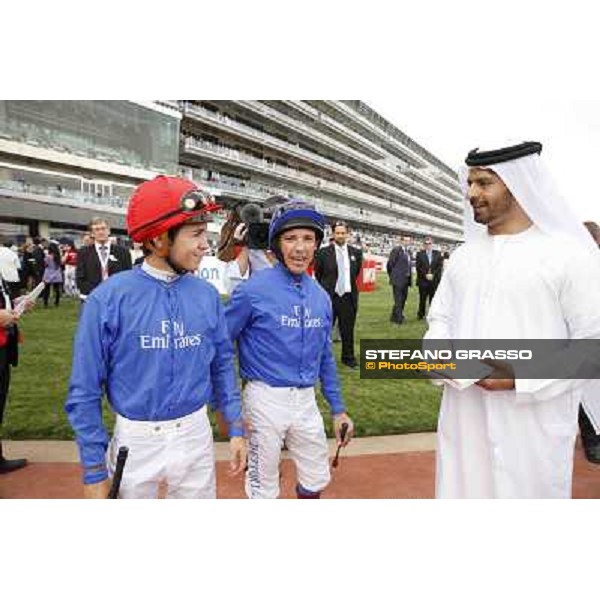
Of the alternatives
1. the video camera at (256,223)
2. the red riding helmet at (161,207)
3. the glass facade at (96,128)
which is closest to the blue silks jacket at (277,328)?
the red riding helmet at (161,207)

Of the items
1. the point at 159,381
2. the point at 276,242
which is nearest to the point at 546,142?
the point at 276,242

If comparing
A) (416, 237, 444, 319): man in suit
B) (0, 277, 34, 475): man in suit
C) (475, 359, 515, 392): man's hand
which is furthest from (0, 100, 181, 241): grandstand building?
(475, 359, 515, 392): man's hand

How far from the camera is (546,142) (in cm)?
185

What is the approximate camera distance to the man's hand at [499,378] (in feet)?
5.81

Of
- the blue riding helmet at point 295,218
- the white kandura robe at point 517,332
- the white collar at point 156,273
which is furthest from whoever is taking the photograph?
the blue riding helmet at point 295,218

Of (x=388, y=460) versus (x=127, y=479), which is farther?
(x=388, y=460)

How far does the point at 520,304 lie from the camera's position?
69.4 inches

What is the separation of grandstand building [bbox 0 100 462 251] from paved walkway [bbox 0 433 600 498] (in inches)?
49.3

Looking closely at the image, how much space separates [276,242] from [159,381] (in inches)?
29.1

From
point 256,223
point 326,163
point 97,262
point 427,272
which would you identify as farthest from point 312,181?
point 97,262

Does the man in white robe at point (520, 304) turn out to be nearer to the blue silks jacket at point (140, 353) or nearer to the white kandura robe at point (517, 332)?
the white kandura robe at point (517, 332)

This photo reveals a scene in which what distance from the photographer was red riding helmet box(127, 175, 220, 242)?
4.85 ft

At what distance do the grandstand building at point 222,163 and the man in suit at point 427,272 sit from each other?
8 centimetres

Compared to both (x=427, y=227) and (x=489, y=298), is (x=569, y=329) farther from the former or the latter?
(x=427, y=227)
